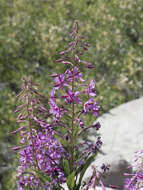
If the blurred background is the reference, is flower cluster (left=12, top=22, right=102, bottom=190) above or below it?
below

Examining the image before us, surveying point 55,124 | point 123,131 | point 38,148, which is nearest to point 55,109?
point 55,124

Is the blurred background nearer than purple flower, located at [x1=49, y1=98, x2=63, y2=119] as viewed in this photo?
No

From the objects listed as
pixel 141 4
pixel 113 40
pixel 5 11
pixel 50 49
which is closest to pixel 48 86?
pixel 50 49

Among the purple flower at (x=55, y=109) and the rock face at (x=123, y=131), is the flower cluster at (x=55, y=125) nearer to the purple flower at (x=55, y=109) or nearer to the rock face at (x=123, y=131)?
the purple flower at (x=55, y=109)

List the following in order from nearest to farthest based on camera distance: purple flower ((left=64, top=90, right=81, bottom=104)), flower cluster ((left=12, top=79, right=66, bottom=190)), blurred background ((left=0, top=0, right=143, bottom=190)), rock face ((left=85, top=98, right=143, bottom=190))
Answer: purple flower ((left=64, top=90, right=81, bottom=104)) < flower cluster ((left=12, top=79, right=66, bottom=190)) < rock face ((left=85, top=98, right=143, bottom=190)) < blurred background ((left=0, top=0, right=143, bottom=190))

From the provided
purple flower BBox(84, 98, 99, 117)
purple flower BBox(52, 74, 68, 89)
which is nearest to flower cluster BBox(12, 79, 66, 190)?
purple flower BBox(52, 74, 68, 89)

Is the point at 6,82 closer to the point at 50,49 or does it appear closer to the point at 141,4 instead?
the point at 50,49

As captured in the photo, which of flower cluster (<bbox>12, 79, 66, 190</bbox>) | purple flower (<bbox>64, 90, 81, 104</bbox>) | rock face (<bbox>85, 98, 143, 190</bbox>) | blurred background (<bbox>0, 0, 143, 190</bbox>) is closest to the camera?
purple flower (<bbox>64, 90, 81, 104</bbox>)

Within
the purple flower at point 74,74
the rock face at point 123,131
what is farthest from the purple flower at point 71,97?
the rock face at point 123,131

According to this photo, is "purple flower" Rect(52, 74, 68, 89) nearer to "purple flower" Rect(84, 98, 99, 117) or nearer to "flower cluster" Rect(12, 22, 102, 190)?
"flower cluster" Rect(12, 22, 102, 190)
